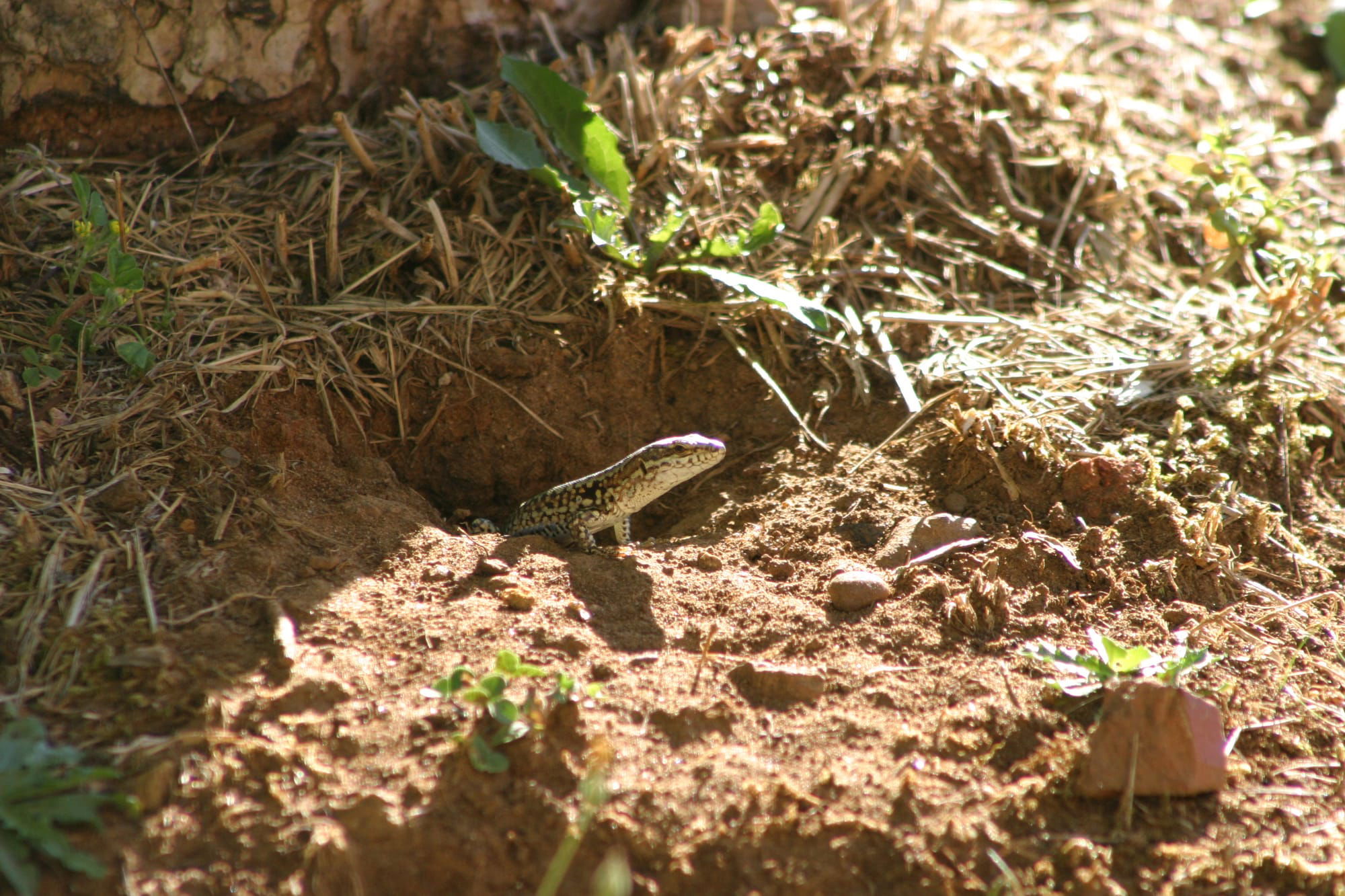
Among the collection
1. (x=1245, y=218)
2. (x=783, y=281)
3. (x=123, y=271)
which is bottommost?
(x=783, y=281)

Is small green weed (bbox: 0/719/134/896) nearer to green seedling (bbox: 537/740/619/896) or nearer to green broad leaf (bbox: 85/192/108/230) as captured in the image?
green seedling (bbox: 537/740/619/896)

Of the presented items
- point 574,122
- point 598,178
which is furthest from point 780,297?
point 574,122

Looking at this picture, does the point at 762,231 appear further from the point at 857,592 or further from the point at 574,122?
the point at 857,592

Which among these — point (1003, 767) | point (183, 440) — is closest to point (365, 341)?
point (183, 440)

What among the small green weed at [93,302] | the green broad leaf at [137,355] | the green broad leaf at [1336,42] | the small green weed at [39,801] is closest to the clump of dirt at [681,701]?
the small green weed at [39,801]

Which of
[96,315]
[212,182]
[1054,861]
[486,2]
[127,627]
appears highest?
[486,2]

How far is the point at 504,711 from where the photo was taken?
283 cm

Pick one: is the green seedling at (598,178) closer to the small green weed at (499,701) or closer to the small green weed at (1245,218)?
the small green weed at (1245,218)

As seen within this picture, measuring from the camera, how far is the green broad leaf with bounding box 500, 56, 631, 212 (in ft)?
16.1

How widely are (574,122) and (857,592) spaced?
2829 mm

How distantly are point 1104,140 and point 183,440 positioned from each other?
5.46m

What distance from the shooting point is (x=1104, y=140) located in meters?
6.08

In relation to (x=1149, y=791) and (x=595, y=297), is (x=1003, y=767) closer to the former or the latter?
(x=1149, y=791)

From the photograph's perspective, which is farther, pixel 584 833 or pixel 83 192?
pixel 83 192
